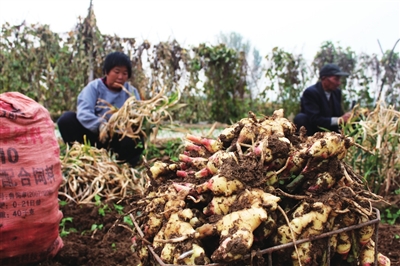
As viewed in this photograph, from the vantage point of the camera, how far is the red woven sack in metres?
2.05

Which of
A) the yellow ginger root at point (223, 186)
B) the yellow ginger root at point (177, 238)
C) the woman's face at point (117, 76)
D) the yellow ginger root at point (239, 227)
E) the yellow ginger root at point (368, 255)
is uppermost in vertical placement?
the woman's face at point (117, 76)

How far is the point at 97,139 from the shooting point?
430 centimetres

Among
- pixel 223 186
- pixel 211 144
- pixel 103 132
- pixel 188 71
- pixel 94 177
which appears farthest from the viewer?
pixel 188 71

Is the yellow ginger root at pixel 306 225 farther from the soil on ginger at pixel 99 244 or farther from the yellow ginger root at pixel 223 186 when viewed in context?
the soil on ginger at pixel 99 244

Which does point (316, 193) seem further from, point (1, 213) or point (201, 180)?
point (1, 213)

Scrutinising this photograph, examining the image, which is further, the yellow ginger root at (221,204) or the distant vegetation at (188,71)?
the distant vegetation at (188,71)

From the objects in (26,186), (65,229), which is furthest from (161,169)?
(65,229)

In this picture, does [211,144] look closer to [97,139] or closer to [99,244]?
[99,244]

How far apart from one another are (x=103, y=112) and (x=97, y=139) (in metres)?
0.29

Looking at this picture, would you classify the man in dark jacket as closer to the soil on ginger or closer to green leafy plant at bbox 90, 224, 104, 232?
the soil on ginger

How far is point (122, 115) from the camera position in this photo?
3.92 m

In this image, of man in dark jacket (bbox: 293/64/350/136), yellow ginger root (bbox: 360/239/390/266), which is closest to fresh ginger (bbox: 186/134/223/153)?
yellow ginger root (bbox: 360/239/390/266)

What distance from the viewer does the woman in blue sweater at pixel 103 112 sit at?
4.08 meters

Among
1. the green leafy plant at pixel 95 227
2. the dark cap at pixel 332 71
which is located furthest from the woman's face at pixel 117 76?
the dark cap at pixel 332 71
